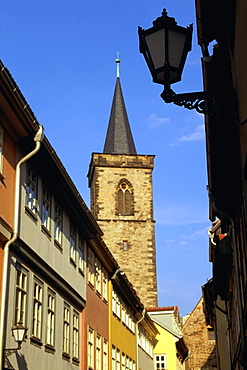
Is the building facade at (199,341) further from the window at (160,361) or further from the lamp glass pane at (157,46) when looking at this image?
the lamp glass pane at (157,46)

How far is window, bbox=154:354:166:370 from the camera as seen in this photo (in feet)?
135

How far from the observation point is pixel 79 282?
17.9 meters

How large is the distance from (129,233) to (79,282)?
1734 inches

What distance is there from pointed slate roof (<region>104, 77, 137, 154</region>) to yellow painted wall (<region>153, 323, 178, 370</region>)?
30311 millimetres

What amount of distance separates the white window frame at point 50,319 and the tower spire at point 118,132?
53952 millimetres

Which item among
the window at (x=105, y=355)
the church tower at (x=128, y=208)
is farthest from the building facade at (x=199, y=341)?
the window at (x=105, y=355)

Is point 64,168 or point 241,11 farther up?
point 64,168

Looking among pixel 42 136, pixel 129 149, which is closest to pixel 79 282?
pixel 42 136

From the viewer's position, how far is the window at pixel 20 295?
1171 cm

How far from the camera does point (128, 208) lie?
6341 cm

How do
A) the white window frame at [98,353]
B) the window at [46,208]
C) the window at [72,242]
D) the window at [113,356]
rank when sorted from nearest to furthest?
1. the window at [46,208]
2. the window at [72,242]
3. the white window frame at [98,353]
4. the window at [113,356]

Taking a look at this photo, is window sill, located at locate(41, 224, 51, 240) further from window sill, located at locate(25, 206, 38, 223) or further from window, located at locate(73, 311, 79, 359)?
window, located at locate(73, 311, 79, 359)

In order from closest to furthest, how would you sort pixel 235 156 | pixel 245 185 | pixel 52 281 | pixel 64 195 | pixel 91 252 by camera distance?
pixel 245 185 < pixel 235 156 < pixel 52 281 < pixel 64 195 < pixel 91 252

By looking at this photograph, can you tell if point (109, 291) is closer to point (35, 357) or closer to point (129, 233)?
point (35, 357)
